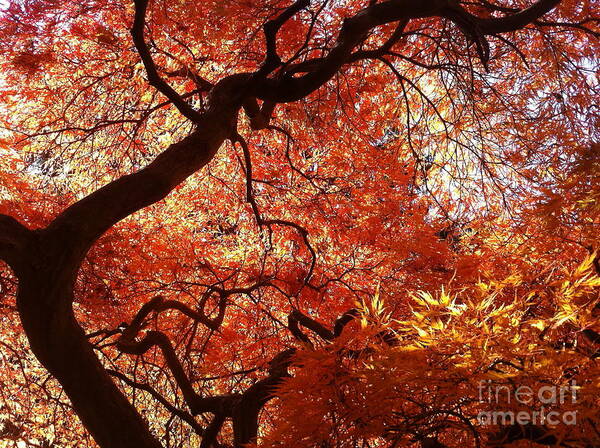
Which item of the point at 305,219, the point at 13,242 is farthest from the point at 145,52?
the point at 305,219

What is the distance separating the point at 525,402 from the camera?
141 centimetres

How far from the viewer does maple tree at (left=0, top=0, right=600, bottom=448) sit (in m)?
1.64

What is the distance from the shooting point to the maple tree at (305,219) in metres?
1.64

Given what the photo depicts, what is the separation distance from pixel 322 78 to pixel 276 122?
2138 millimetres

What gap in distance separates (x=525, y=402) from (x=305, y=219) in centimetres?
334

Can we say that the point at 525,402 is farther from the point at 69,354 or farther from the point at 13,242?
the point at 13,242

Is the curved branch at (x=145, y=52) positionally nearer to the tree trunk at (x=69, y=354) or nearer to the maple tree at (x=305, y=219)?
the maple tree at (x=305, y=219)

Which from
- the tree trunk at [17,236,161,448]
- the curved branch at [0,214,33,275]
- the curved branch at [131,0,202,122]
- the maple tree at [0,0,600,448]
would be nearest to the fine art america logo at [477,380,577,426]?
the maple tree at [0,0,600,448]

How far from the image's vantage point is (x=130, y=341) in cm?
296

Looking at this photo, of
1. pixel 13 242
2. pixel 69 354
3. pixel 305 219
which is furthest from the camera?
pixel 305 219

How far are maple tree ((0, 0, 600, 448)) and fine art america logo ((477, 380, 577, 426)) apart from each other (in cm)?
2

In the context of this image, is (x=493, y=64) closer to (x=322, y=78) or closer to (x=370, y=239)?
(x=370, y=239)

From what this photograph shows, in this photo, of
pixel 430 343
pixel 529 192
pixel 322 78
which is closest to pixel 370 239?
pixel 529 192

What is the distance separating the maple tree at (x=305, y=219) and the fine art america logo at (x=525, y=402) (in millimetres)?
15
